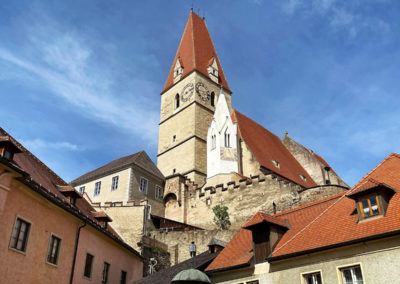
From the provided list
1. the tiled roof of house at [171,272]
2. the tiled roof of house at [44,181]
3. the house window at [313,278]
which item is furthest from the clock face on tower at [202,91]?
the house window at [313,278]

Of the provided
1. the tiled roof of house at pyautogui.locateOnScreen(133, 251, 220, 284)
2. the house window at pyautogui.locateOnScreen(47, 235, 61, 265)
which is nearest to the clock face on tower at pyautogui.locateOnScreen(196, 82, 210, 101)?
the tiled roof of house at pyautogui.locateOnScreen(133, 251, 220, 284)

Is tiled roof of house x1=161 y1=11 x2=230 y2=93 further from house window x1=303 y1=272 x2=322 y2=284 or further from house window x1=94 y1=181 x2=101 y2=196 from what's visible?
house window x1=303 y1=272 x2=322 y2=284

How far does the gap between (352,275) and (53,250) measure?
9.67 meters

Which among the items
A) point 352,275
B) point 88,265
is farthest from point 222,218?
point 352,275

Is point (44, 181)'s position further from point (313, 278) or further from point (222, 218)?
point (222, 218)

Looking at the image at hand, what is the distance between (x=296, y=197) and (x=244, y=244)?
540 inches

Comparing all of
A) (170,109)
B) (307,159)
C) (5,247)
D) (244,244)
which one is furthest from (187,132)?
(5,247)

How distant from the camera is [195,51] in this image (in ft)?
151

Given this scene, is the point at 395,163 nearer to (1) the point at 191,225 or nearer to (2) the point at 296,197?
(2) the point at 296,197

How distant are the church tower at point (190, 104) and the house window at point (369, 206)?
2574 centimetres

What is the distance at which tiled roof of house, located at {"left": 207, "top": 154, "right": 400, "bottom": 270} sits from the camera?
10359mm

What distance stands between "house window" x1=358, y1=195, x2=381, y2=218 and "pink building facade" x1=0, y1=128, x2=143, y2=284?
9390 millimetres

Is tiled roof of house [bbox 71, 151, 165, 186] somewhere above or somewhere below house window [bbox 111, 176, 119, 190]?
above

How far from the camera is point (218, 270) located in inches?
531
